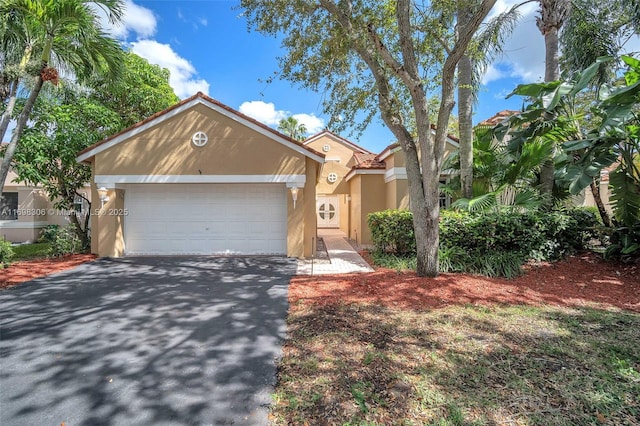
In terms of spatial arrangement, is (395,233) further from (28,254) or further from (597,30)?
(28,254)

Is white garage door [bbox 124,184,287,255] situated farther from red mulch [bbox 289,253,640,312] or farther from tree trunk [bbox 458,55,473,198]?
tree trunk [bbox 458,55,473,198]

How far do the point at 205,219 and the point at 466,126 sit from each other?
31.1 ft

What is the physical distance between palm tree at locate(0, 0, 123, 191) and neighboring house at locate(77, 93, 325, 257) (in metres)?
2.23

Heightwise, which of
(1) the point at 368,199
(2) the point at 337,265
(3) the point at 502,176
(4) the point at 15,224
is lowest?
(2) the point at 337,265

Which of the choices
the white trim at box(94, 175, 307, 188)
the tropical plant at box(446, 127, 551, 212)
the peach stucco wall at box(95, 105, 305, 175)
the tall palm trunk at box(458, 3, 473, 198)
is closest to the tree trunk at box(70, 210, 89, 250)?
the white trim at box(94, 175, 307, 188)

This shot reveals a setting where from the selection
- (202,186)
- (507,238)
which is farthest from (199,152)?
(507,238)

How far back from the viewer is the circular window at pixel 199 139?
36.3ft

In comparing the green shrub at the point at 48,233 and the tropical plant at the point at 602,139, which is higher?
the tropical plant at the point at 602,139

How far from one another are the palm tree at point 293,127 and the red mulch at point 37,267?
25562 millimetres

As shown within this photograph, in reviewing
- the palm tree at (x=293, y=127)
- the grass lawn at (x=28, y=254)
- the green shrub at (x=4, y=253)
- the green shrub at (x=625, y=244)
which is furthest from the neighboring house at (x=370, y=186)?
the palm tree at (x=293, y=127)

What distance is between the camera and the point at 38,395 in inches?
124

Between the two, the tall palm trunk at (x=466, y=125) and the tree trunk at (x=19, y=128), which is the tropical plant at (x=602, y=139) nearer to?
the tall palm trunk at (x=466, y=125)

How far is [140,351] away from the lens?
13.4 feet

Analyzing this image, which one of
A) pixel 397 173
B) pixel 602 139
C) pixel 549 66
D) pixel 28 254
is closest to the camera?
pixel 602 139
